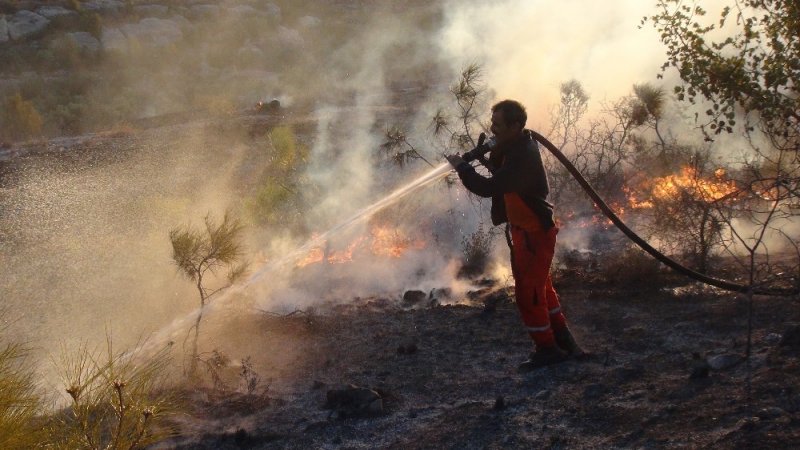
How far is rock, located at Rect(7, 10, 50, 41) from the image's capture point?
2325 centimetres

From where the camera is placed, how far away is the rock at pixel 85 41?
2247cm

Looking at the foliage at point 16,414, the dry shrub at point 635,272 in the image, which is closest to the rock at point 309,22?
the dry shrub at point 635,272

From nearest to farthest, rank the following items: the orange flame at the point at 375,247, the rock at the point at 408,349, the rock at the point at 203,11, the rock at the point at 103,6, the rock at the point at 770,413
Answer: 1. the rock at the point at 770,413
2. the rock at the point at 408,349
3. the orange flame at the point at 375,247
4. the rock at the point at 103,6
5. the rock at the point at 203,11

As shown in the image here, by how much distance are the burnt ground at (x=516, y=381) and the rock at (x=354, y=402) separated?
0.06ft

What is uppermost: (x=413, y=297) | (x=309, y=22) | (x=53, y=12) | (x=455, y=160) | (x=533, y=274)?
(x=309, y=22)

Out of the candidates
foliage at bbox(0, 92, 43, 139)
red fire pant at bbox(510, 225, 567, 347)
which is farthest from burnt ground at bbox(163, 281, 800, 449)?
foliage at bbox(0, 92, 43, 139)

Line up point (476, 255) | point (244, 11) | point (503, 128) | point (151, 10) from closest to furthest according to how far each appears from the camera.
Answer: point (503, 128), point (476, 255), point (151, 10), point (244, 11)

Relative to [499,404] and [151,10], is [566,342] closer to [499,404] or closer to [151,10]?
[499,404]

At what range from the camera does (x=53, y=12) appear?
24.7m

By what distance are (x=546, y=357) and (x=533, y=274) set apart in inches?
24.2

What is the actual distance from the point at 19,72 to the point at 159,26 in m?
6.03

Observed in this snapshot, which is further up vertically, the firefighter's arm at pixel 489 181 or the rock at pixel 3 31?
the rock at pixel 3 31

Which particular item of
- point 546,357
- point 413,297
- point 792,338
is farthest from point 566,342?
point 413,297

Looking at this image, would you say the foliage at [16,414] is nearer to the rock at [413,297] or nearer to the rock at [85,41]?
the rock at [413,297]
